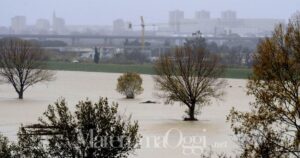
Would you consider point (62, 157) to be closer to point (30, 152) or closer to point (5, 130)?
point (30, 152)

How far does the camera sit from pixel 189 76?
Result: 28.4 metres

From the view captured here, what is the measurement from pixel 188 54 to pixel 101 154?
66.5 feet

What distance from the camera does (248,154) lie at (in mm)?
10031

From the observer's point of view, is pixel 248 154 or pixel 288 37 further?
pixel 288 37

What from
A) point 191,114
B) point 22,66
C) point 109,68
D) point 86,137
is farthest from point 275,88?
point 109,68

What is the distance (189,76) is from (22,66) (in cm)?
1471

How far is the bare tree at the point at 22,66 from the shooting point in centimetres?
3878

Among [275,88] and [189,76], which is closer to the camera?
[275,88]

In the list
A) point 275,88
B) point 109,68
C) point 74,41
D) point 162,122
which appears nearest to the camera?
point 275,88

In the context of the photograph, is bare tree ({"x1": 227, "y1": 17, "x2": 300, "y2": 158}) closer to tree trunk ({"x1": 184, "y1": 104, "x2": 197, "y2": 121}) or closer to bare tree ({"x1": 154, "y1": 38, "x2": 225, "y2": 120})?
tree trunk ({"x1": 184, "y1": 104, "x2": 197, "y2": 121})

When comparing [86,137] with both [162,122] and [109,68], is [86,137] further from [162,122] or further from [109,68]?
[109,68]

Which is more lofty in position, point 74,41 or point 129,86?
point 74,41

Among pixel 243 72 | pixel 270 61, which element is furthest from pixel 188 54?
pixel 243 72

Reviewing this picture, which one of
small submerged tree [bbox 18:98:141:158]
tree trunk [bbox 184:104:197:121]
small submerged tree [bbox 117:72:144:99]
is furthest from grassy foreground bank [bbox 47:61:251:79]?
small submerged tree [bbox 18:98:141:158]
